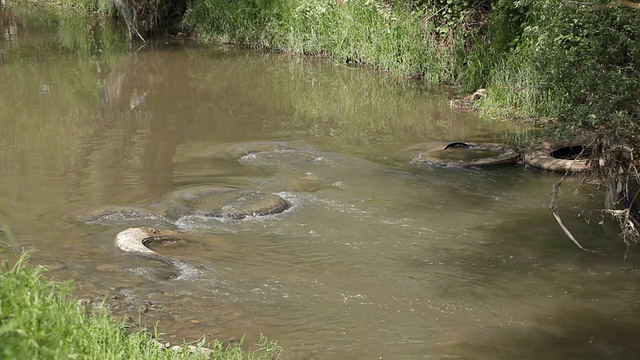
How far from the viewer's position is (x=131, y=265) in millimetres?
7703

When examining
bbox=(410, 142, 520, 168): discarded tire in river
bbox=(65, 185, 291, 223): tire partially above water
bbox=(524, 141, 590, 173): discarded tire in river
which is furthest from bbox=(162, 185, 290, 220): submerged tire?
bbox=(524, 141, 590, 173): discarded tire in river

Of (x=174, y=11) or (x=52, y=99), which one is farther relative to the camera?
(x=174, y=11)

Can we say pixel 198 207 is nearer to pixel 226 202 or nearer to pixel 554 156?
pixel 226 202

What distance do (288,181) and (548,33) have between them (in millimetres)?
3556

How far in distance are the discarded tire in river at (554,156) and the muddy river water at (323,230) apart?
0.14 metres

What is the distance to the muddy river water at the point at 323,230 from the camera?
22.2 feet

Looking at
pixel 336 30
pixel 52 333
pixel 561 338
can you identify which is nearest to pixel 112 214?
pixel 561 338

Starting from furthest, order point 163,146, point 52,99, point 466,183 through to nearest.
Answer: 1. point 52,99
2. point 163,146
3. point 466,183

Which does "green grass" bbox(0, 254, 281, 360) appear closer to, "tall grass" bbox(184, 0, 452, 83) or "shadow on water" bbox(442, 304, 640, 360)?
"shadow on water" bbox(442, 304, 640, 360)

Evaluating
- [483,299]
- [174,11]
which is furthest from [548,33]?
[174,11]

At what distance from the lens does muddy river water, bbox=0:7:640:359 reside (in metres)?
6.75

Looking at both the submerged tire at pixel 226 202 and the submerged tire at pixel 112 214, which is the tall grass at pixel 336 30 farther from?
the submerged tire at pixel 112 214

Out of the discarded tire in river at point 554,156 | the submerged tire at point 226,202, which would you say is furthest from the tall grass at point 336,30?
the submerged tire at point 226,202

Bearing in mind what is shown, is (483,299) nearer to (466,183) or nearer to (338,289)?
(338,289)
